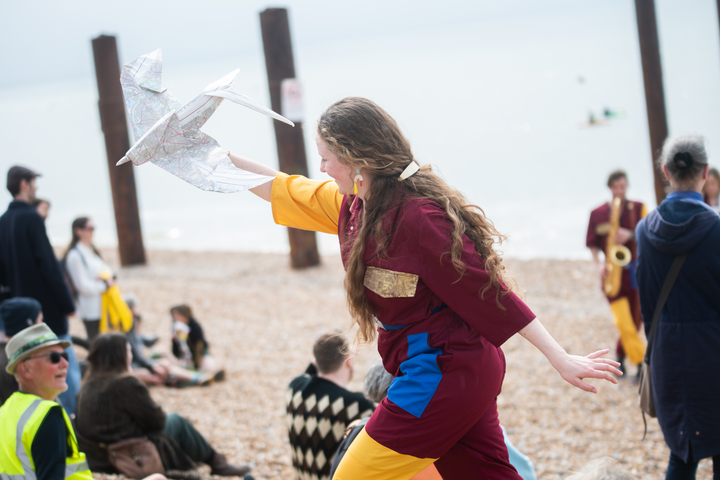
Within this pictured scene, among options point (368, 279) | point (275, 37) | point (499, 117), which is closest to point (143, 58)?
point (368, 279)

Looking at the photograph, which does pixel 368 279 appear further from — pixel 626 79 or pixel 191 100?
pixel 626 79

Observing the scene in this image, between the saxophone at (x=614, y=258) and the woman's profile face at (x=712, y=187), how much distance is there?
0.67m

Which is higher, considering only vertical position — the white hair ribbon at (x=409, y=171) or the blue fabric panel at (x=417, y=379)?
the white hair ribbon at (x=409, y=171)

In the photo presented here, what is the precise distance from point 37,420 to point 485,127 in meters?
63.1

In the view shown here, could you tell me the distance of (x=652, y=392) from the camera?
99.2 inches

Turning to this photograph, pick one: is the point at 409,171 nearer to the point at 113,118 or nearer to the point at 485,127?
the point at 113,118

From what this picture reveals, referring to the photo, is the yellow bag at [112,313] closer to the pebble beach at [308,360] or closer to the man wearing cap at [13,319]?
the pebble beach at [308,360]

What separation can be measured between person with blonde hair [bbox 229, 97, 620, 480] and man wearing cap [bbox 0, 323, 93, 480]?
4.08 feet

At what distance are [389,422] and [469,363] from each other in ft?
0.84

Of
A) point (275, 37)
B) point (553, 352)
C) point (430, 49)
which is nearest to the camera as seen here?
point (553, 352)

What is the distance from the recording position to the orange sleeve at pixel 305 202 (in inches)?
69.6

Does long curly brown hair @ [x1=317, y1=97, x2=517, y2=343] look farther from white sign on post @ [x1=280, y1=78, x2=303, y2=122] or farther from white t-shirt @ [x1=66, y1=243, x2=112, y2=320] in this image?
white sign on post @ [x1=280, y1=78, x2=303, y2=122]

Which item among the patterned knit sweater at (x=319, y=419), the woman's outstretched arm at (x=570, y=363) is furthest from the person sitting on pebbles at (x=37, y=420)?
the woman's outstretched arm at (x=570, y=363)

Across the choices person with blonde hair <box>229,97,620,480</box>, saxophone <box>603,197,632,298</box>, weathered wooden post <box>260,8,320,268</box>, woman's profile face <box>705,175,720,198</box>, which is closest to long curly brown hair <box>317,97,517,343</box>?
person with blonde hair <box>229,97,620,480</box>
